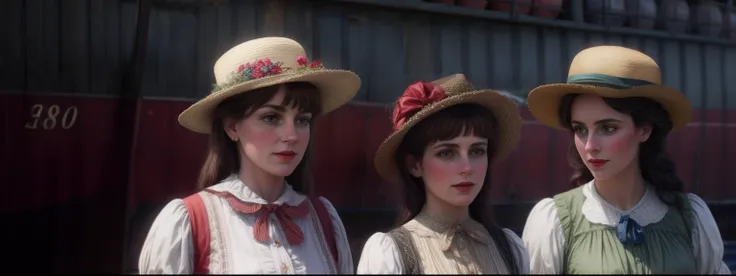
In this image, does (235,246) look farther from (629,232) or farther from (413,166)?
(629,232)

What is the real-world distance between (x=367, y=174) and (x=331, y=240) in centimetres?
438

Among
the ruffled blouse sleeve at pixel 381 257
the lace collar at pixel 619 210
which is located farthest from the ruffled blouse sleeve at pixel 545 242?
the ruffled blouse sleeve at pixel 381 257

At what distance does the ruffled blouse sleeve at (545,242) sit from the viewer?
8.36 feet

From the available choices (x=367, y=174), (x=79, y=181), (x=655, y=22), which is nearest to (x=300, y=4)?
(x=367, y=174)

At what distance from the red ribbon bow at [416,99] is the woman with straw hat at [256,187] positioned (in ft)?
0.75

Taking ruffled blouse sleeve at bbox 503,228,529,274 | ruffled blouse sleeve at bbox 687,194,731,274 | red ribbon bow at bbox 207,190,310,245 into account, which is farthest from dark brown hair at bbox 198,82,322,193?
ruffled blouse sleeve at bbox 687,194,731,274

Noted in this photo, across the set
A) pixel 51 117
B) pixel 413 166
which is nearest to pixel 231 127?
pixel 413 166

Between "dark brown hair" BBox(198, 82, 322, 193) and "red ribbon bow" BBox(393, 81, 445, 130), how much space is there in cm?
25

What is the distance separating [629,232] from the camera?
8.39 feet

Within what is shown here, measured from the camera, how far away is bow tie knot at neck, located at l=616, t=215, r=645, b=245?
99.7 inches

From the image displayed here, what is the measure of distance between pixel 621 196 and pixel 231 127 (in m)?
1.17

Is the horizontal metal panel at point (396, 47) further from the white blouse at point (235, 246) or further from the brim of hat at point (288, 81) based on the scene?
the white blouse at point (235, 246)

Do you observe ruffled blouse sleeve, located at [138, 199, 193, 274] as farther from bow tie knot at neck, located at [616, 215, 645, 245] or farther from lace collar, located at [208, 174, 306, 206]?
bow tie knot at neck, located at [616, 215, 645, 245]

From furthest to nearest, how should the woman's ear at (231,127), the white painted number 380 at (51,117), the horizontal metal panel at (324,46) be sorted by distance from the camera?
the horizontal metal panel at (324,46)
the white painted number 380 at (51,117)
the woman's ear at (231,127)
